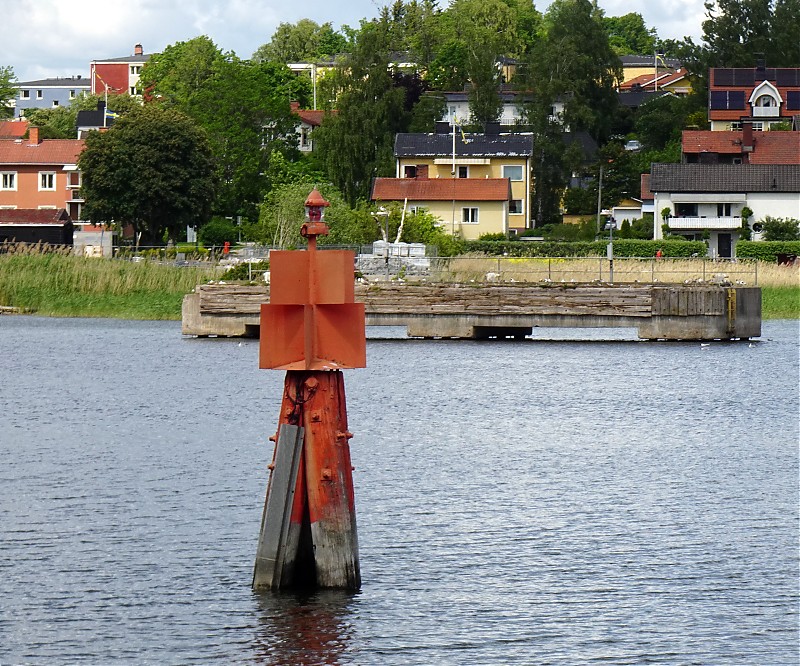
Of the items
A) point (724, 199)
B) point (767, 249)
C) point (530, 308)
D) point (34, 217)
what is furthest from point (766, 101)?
point (530, 308)

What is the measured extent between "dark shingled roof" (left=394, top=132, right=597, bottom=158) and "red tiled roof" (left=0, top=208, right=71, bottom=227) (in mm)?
22605

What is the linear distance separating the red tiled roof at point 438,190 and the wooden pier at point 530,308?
1820 inches

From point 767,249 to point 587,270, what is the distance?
68.2 feet

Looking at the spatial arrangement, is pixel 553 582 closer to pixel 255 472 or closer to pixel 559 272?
pixel 255 472

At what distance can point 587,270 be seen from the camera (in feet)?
224

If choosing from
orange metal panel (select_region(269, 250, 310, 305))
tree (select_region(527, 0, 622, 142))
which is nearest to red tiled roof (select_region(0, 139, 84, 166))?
tree (select_region(527, 0, 622, 142))

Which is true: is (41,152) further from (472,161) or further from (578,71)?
(578,71)

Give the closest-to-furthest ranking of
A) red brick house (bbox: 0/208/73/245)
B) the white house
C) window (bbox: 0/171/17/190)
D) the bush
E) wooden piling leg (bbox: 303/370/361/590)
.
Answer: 1. wooden piling leg (bbox: 303/370/361/590)
2. the bush
3. the white house
4. red brick house (bbox: 0/208/73/245)
5. window (bbox: 0/171/17/190)

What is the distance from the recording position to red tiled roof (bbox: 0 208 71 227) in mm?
100812

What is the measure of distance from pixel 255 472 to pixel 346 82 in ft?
299

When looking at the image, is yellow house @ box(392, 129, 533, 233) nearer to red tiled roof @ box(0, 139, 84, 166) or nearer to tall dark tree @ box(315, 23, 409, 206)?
tall dark tree @ box(315, 23, 409, 206)

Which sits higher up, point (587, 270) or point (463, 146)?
point (463, 146)

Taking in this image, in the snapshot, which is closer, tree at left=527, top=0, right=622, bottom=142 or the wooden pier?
the wooden pier

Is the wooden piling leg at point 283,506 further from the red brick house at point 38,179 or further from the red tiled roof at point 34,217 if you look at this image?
the red brick house at point 38,179
